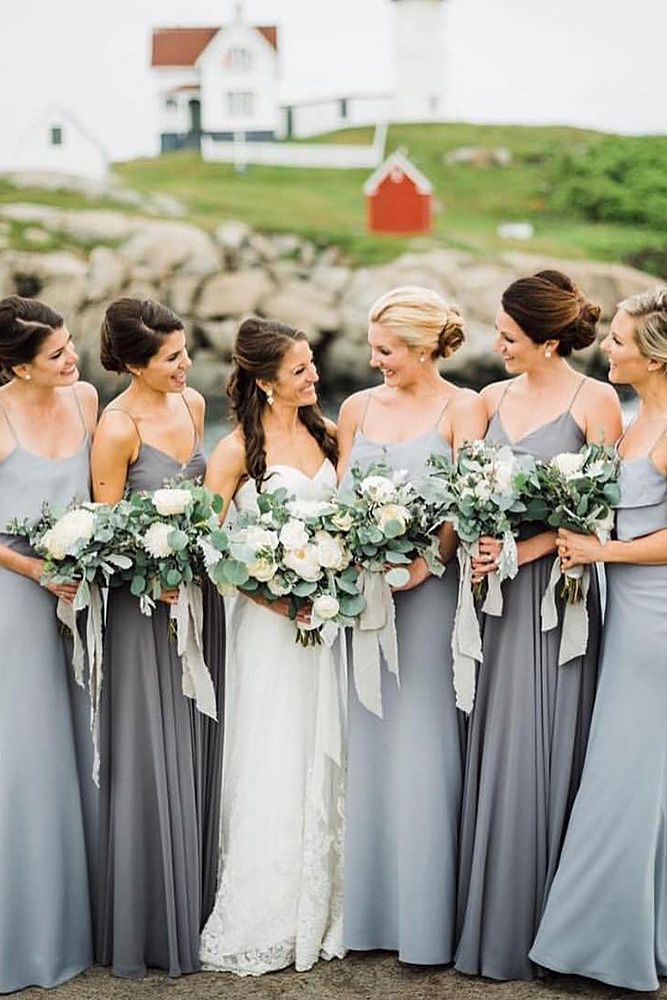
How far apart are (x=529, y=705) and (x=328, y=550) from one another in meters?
0.75

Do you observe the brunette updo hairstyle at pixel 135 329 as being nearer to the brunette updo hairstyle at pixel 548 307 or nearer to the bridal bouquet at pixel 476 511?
the bridal bouquet at pixel 476 511

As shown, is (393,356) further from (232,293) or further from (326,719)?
(232,293)

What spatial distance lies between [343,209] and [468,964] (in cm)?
1574

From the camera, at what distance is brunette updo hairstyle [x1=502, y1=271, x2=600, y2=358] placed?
3953 mm

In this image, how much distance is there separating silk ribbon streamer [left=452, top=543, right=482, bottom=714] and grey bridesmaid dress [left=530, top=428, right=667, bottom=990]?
0.37 m

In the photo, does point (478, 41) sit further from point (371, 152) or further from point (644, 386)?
point (644, 386)

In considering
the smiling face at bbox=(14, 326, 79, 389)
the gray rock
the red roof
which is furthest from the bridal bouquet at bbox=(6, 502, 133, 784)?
Result: the red roof

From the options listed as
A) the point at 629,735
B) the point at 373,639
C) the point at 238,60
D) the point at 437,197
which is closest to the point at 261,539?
the point at 373,639

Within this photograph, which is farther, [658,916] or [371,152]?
[371,152]

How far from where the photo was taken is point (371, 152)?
18750 mm

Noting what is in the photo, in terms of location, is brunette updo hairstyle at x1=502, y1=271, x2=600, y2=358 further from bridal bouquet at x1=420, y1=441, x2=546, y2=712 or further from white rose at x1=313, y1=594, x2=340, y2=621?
white rose at x1=313, y1=594, x2=340, y2=621

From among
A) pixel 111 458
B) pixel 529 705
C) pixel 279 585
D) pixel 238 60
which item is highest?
pixel 238 60

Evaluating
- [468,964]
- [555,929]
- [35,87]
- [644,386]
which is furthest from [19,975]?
[35,87]

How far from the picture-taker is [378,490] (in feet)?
12.5
